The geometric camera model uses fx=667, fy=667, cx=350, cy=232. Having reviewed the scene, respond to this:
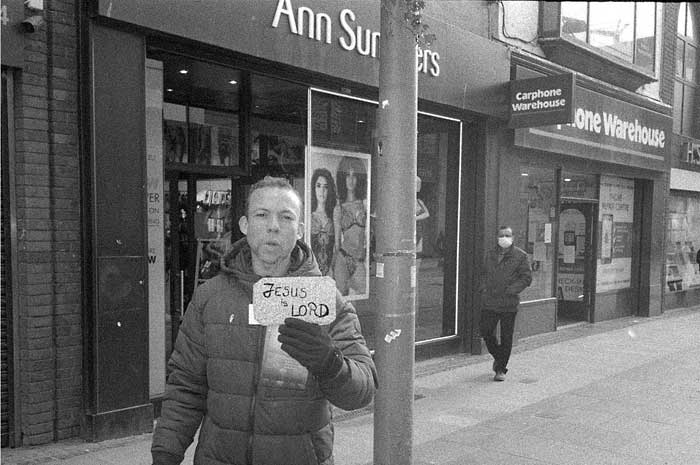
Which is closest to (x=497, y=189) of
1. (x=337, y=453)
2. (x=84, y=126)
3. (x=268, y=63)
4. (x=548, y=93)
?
(x=548, y=93)

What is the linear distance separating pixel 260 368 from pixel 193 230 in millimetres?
5295

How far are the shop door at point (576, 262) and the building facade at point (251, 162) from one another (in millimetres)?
30

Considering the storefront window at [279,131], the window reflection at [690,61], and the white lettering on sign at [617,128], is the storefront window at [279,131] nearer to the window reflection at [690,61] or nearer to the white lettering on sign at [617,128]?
the white lettering on sign at [617,128]

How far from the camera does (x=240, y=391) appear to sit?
2309 millimetres

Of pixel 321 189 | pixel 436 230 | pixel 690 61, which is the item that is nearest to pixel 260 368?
pixel 321 189

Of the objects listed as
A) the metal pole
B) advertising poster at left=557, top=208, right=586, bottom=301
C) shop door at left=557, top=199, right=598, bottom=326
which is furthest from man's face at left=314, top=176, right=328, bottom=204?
advertising poster at left=557, top=208, right=586, bottom=301

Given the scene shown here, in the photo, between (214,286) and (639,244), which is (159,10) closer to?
(214,286)

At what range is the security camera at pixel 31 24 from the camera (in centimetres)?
483

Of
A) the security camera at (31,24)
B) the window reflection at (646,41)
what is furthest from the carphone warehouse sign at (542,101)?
the security camera at (31,24)

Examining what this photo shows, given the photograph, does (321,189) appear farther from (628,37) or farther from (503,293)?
(628,37)

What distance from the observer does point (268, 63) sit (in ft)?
21.5

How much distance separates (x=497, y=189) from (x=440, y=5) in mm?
2663

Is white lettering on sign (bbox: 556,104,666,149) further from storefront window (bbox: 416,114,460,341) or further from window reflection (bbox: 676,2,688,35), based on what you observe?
window reflection (bbox: 676,2,688,35)

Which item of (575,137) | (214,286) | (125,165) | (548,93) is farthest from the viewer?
(575,137)
